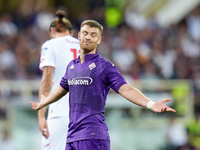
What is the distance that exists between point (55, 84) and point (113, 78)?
1677mm

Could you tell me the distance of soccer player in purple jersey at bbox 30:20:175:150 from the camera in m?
5.63

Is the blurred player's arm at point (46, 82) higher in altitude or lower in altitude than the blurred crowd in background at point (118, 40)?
lower

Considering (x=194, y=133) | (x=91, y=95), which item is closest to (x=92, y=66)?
(x=91, y=95)

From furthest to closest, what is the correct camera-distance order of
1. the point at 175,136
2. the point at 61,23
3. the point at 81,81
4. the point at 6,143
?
the point at 175,136
the point at 6,143
the point at 61,23
the point at 81,81

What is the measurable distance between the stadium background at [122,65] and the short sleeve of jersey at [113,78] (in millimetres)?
9299

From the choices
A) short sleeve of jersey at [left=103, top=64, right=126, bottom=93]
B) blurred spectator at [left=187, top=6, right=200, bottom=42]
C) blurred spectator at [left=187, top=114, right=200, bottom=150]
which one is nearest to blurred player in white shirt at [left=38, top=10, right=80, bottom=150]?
short sleeve of jersey at [left=103, top=64, right=126, bottom=93]

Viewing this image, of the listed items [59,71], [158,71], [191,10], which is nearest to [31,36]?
[158,71]

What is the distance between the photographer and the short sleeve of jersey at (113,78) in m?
5.58

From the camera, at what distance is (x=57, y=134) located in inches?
273

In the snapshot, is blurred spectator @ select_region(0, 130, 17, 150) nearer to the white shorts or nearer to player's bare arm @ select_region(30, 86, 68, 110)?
the white shorts

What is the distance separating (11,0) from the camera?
65.8 ft

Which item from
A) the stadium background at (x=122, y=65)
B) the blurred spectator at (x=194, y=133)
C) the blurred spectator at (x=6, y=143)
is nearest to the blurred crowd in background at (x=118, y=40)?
the stadium background at (x=122, y=65)

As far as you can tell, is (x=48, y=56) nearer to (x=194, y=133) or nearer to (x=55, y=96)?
(x=55, y=96)

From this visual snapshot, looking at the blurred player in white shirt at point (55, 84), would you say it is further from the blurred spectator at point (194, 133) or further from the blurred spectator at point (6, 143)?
the blurred spectator at point (194, 133)
